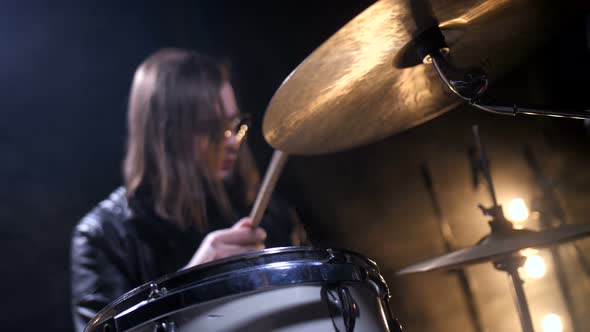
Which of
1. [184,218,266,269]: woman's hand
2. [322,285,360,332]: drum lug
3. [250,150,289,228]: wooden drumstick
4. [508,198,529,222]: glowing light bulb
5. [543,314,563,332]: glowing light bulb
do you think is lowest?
[543,314,563,332]: glowing light bulb

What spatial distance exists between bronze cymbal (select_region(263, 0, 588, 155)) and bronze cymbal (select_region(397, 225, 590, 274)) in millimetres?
325

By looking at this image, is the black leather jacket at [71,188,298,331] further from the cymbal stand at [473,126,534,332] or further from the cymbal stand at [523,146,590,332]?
the cymbal stand at [523,146,590,332]

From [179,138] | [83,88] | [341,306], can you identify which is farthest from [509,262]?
[83,88]

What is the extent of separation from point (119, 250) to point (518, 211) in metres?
1.27

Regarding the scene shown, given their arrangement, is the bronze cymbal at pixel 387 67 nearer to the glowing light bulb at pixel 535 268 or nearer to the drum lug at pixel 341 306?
the drum lug at pixel 341 306

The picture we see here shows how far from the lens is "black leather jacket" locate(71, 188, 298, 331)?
1.52m

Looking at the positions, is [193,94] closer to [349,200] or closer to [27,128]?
[27,128]

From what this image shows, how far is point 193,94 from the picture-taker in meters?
1.79

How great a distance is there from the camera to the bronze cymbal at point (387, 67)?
1.01 m

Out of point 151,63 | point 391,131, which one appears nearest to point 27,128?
point 151,63

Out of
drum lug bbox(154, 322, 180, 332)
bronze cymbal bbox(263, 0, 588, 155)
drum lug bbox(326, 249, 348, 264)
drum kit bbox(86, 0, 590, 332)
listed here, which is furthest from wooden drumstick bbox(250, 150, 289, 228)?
drum lug bbox(154, 322, 180, 332)

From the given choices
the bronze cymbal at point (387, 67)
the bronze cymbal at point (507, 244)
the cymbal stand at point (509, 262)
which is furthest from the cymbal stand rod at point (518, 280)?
the bronze cymbal at point (387, 67)

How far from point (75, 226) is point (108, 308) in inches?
26.4

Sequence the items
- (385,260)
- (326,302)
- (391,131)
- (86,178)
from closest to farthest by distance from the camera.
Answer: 1. (326,302)
2. (391,131)
3. (86,178)
4. (385,260)
